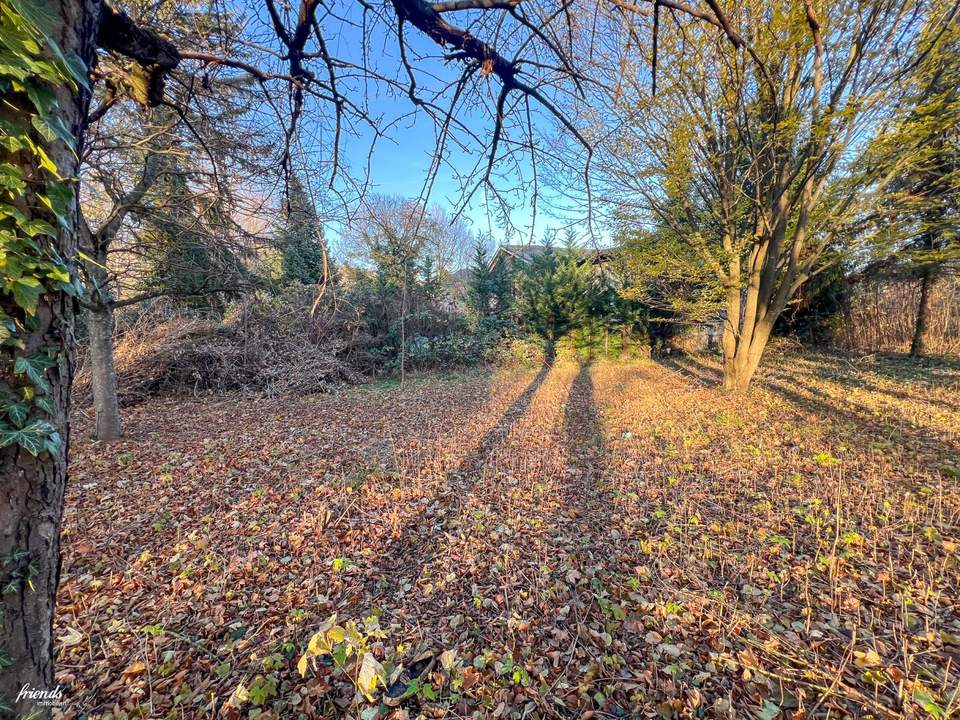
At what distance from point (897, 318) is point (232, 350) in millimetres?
19427

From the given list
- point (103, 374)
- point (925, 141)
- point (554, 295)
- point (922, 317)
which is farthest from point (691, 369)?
point (103, 374)

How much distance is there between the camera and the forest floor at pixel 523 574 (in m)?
1.79

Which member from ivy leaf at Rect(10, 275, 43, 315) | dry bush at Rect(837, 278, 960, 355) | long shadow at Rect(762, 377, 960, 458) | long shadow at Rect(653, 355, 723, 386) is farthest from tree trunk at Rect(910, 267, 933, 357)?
ivy leaf at Rect(10, 275, 43, 315)

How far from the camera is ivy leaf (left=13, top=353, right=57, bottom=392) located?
1.02 meters

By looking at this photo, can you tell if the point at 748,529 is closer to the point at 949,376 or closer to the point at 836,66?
the point at 836,66

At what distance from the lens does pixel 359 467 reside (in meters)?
4.45

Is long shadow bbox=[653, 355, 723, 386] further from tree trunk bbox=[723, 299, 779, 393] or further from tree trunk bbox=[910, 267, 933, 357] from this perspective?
tree trunk bbox=[910, 267, 933, 357]

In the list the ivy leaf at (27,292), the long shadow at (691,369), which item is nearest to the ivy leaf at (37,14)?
the ivy leaf at (27,292)

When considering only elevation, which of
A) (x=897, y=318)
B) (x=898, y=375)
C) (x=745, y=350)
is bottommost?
(x=898, y=375)

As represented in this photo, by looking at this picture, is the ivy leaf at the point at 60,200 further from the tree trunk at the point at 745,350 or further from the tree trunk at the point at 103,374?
the tree trunk at the point at 745,350

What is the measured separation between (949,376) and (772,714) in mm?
11027

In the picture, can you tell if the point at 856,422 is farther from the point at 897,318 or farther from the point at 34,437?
the point at 897,318

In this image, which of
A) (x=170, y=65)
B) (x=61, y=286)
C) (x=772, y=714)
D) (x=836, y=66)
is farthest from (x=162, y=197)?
(x=836, y=66)

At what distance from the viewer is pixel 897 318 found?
1205 cm
